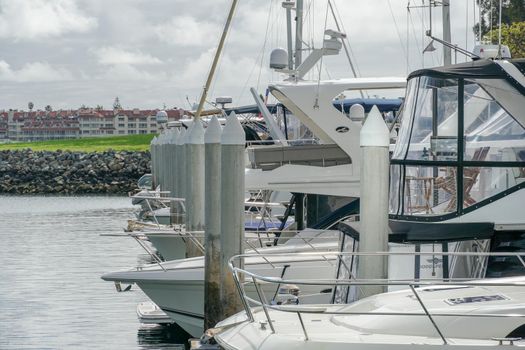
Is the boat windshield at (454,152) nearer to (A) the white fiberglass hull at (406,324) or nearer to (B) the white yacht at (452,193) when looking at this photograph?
(B) the white yacht at (452,193)

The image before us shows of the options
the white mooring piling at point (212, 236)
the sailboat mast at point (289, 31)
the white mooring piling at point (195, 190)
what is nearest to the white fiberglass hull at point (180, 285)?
the white mooring piling at point (212, 236)

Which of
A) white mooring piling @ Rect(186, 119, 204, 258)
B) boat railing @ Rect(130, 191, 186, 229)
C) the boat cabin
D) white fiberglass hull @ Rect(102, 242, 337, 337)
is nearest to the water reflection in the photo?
white fiberglass hull @ Rect(102, 242, 337, 337)

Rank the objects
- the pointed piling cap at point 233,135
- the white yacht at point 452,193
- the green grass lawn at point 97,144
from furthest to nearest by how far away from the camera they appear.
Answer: the green grass lawn at point 97,144, the pointed piling cap at point 233,135, the white yacht at point 452,193

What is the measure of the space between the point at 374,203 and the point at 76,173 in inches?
3099

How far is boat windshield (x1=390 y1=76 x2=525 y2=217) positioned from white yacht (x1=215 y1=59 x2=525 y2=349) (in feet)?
0.04

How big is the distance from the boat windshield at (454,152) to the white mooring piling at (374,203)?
0.87 metres

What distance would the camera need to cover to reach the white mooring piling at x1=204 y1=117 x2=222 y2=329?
16.4 m

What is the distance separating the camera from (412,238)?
43.1ft

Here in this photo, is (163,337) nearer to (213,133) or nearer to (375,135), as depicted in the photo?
(213,133)

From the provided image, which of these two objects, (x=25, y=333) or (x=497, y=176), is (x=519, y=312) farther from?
(x=25, y=333)

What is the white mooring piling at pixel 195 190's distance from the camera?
22.0m

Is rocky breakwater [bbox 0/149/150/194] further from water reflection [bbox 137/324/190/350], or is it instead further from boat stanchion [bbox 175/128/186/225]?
water reflection [bbox 137/324/190/350]

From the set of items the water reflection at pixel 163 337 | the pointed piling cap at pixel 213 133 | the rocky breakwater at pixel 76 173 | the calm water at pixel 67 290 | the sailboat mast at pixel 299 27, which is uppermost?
the sailboat mast at pixel 299 27

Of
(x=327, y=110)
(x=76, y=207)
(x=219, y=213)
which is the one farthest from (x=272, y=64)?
(x=76, y=207)
